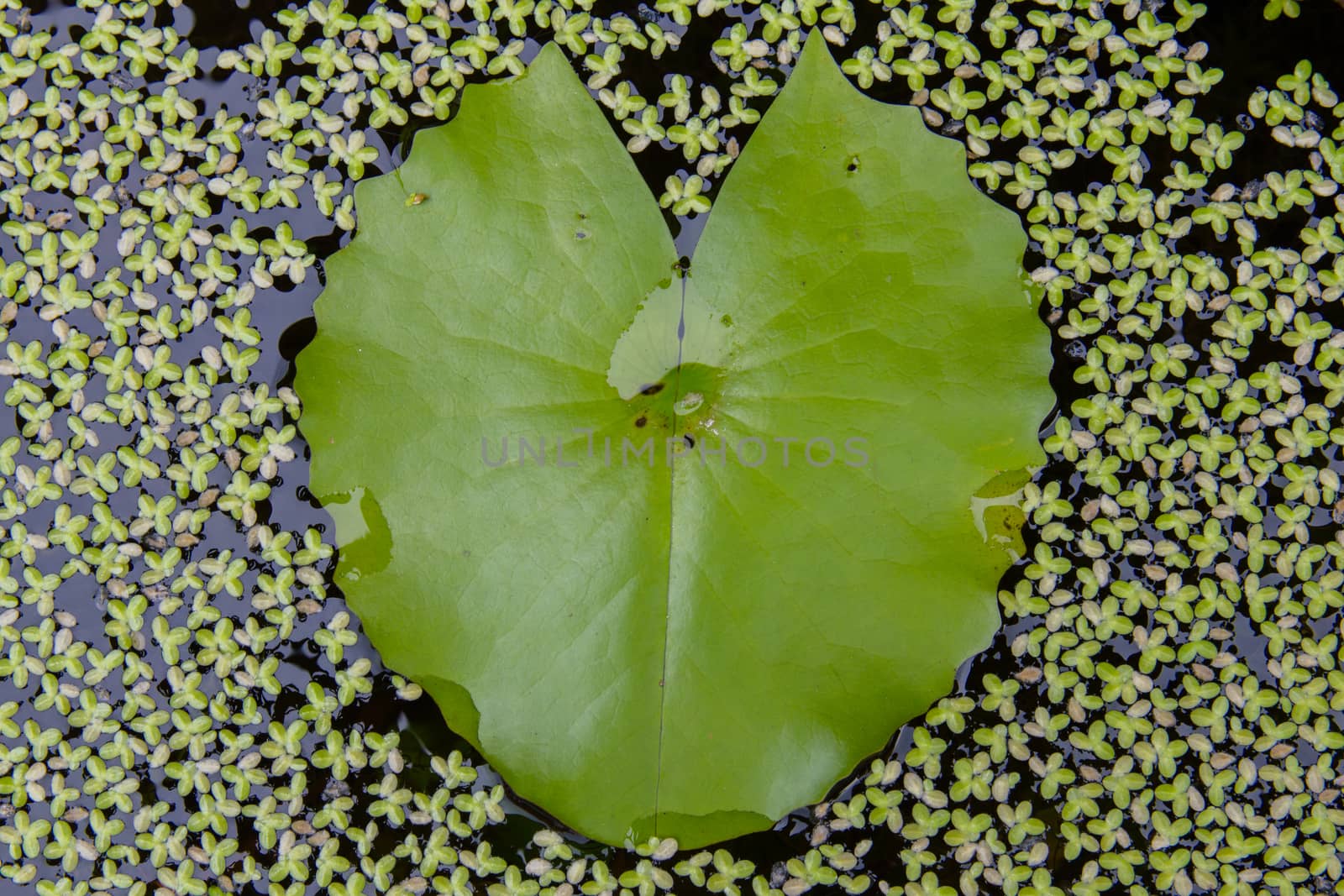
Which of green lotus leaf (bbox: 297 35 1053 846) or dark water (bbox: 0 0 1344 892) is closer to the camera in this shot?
green lotus leaf (bbox: 297 35 1053 846)

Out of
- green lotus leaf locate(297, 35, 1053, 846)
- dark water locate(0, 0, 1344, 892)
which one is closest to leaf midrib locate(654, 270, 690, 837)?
green lotus leaf locate(297, 35, 1053, 846)

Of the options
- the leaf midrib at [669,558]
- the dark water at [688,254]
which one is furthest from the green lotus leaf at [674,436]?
the dark water at [688,254]

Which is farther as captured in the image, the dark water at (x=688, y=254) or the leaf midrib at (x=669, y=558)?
the dark water at (x=688, y=254)

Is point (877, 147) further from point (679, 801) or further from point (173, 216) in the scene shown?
point (173, 216)

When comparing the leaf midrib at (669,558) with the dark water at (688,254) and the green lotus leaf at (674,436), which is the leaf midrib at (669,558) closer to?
the green lotus leaf at (674,436)

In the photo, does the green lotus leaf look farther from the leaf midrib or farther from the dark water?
the dark water
